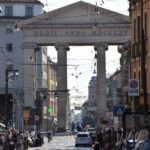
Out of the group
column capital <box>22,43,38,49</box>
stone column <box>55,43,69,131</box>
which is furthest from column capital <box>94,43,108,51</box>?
column capital <box>22,43,38,49</box>

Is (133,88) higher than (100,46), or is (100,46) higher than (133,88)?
(100,46)

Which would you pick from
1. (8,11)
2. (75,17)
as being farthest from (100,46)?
(8,11)

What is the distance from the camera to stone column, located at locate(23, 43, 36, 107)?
129875mm

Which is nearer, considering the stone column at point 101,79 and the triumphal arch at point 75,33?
the triumphal arch at point 75,33

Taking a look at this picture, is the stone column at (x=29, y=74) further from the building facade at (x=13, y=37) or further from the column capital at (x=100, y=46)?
the column capital at (x=100, y=46)

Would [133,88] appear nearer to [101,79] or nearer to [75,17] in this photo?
[101,79]

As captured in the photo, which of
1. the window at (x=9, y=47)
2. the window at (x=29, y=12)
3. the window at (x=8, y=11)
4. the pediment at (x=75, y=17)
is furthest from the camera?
the window at (x=29, y=12)

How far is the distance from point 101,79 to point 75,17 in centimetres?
1117

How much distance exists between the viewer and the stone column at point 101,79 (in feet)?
429

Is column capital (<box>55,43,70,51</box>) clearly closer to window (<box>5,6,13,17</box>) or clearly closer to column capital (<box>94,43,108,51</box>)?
column capital (<box>94,43,108,51</box>)

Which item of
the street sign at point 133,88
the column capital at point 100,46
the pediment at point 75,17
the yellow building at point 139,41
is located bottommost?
the street sign at point 133,88

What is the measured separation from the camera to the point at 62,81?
132 meters

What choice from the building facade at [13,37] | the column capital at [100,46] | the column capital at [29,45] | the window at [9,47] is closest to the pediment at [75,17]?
the column capital at [29,45]

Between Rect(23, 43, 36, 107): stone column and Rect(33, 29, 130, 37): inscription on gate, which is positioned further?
Rect(23, 43, 36, 107): stone column
